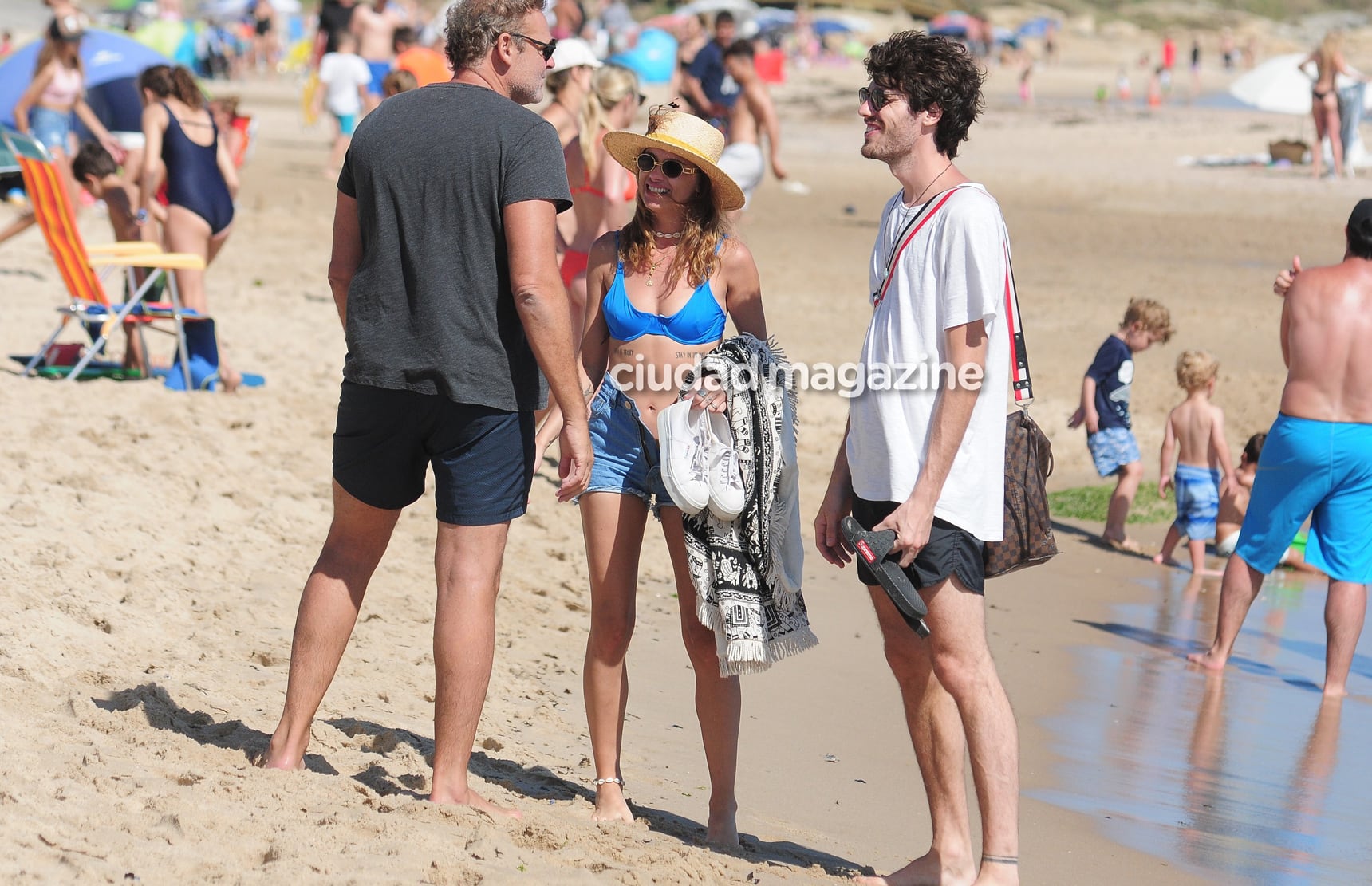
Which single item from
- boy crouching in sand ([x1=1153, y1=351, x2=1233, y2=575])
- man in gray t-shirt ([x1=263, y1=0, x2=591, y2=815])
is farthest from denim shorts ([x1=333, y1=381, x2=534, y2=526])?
boy crouching in sand ([x1=1153, y1=351, x2=1233, y2=575])

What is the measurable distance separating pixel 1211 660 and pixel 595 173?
353 centimetres

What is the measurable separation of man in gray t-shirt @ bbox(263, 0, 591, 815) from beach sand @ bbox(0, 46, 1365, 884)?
396 millimetres

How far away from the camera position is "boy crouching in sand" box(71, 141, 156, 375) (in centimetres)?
805

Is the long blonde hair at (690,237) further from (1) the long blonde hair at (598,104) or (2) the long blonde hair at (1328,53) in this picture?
(2) the long blonde hair at (1328,53)

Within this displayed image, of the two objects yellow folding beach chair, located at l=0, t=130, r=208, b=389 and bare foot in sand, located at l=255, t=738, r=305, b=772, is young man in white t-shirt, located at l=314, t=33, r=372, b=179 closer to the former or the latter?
yellow folding beach chair, located at l=0, t=130, r=208, b=389

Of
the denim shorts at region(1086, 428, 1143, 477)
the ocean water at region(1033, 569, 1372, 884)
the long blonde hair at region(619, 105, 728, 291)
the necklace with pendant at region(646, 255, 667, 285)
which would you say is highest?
the long blonde hair at region(619, 105, 728, 291)

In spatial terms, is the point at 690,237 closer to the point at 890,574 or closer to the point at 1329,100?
the point at 890,574

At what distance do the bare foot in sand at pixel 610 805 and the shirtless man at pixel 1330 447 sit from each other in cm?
300

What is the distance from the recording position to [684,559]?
3691mm

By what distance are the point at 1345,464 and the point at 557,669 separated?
3020mm

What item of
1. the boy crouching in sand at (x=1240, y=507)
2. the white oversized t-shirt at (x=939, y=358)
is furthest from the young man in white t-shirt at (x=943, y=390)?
the boy crouching in sand at (x=1240, y=507)

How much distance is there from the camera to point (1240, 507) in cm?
758

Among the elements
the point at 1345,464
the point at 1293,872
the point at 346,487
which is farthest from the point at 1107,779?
the point at 346,487

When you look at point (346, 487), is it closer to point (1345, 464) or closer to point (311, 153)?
point (1345, 464)
